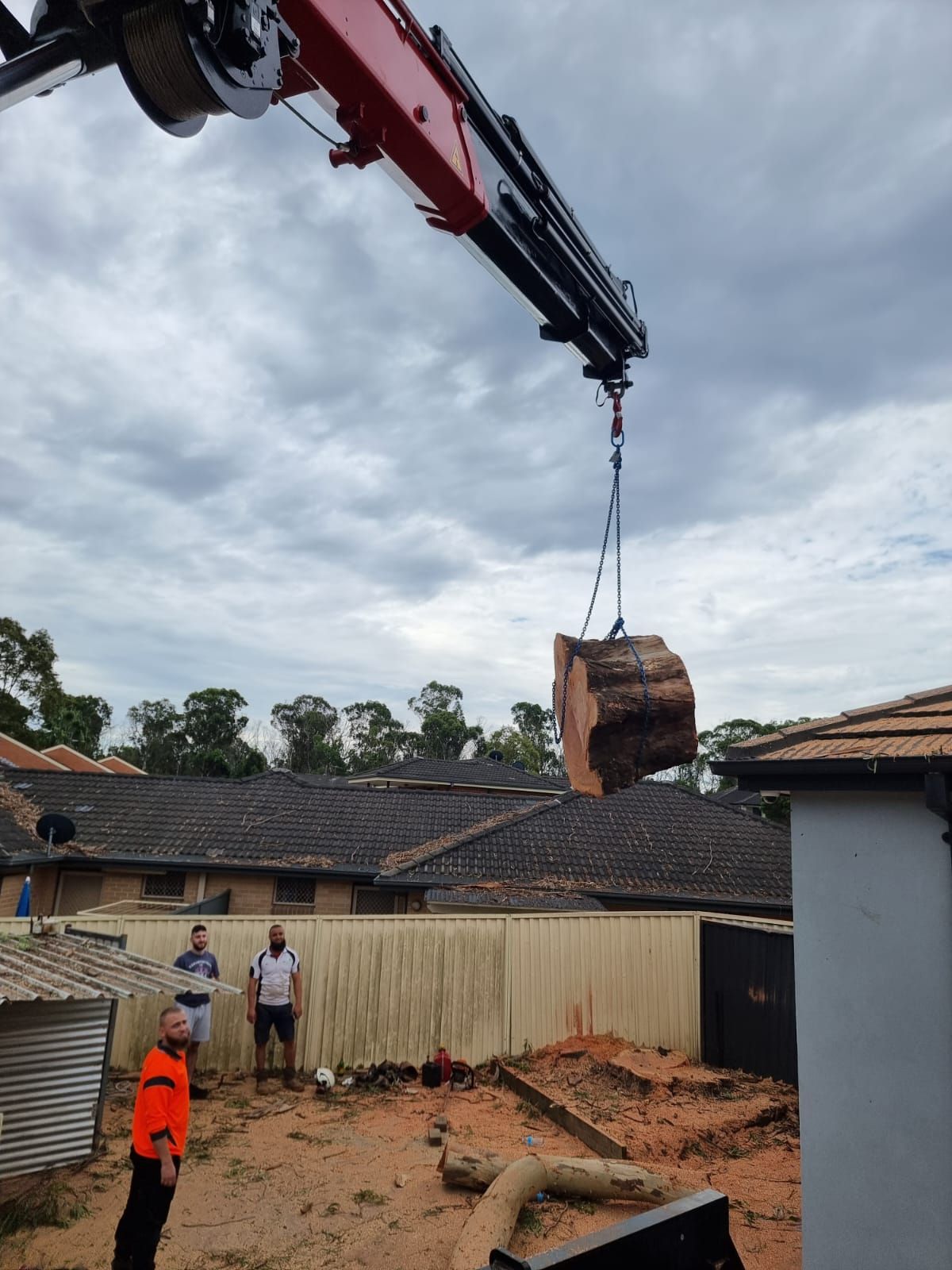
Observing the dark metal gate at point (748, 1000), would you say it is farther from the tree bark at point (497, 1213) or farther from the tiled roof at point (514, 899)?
the tree bark at point (497, 1213)

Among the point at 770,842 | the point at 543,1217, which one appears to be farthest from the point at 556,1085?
the point at 770,842

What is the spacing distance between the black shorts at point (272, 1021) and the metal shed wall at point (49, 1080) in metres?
2.34

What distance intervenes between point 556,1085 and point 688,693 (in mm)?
6754

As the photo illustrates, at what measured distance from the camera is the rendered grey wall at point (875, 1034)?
386cm

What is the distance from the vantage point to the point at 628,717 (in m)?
3.40

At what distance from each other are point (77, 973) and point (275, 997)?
3.30m

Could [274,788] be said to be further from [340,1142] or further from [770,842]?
[340,1142]

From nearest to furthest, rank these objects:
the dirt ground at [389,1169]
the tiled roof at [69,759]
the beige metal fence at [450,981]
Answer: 1. the dirt ground at [389,1169]
2. the beige metal fence at [450,981]
3. the tiled roof at [69,759]

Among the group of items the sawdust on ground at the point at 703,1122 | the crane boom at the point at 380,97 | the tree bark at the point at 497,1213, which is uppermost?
the crane boom at the point at 380,97

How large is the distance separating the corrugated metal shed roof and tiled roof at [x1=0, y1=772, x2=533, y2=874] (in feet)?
25.6

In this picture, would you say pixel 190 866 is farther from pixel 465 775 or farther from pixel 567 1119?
pixel 465 775

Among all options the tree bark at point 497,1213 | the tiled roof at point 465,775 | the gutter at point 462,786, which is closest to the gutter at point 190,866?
the tree bark at point 497,1213

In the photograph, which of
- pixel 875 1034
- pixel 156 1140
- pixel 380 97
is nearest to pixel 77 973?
pixel 156 1140

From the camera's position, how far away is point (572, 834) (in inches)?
588
